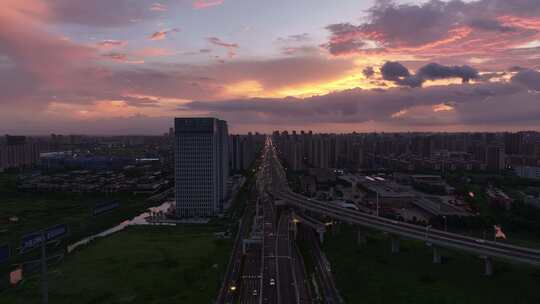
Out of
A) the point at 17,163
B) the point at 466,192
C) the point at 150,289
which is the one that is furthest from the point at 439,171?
the point at 17,163

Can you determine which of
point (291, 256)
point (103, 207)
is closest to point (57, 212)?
point (103, 207)

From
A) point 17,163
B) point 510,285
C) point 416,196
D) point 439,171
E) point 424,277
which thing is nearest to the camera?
point 510,285

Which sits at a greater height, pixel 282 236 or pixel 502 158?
pixel 502 158

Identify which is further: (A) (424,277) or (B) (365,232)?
(B) (365,232)

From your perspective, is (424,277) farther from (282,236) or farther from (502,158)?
(502,158)

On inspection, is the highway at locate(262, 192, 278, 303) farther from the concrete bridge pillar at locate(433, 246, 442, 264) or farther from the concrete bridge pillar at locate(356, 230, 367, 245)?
the concrete bridge pillar at locate(433, 246, 442, 264)

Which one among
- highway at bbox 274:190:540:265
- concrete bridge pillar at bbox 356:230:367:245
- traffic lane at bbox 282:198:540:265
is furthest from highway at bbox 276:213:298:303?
concrete bridge pillar at bbox 356:230:367:245

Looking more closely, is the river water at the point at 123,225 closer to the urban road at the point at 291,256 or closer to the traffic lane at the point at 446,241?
the urban road at the point at 291,256
